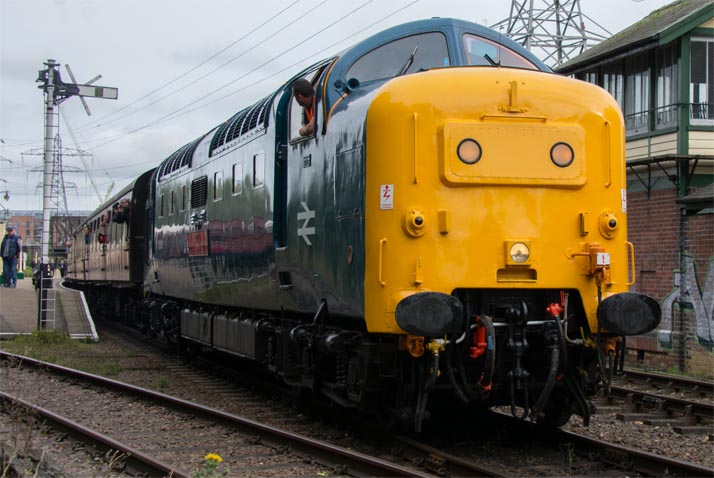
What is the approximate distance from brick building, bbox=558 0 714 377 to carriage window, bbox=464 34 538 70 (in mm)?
7089

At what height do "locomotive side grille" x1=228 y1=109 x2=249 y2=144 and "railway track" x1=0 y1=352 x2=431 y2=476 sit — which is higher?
"locomotive side grille" x1=228 y1=109 x2=249 y2=144

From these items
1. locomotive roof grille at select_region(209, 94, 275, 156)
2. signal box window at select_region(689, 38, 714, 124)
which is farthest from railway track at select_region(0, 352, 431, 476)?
signal box window at select_region(689, 38, 714, 124)

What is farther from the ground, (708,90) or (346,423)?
(708,90)

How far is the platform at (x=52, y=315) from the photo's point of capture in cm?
1895

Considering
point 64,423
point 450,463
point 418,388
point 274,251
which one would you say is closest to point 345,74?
point 274,251

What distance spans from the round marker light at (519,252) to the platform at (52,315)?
14061 mm

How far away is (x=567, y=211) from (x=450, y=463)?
7.26ft

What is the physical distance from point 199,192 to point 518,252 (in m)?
6.80

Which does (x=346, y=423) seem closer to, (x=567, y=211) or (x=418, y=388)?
(x=418, y=388)

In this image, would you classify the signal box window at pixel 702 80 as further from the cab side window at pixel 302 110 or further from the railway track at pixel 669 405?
the cab side window at pixel 302 110

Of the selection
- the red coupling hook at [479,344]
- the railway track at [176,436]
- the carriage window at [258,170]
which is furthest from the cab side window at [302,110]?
the railway track at [176,436]

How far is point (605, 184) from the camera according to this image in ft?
22.7

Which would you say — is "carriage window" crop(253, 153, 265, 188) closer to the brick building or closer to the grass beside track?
the grass beside track

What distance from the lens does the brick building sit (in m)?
14.7
